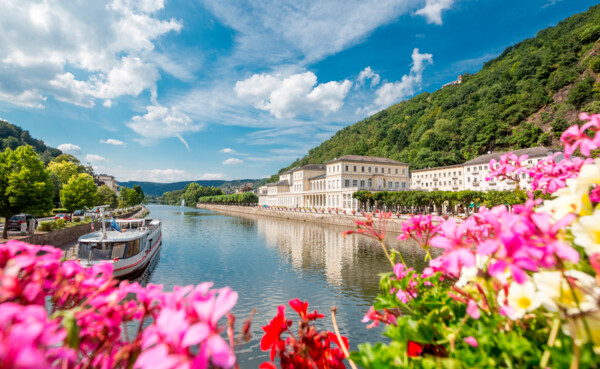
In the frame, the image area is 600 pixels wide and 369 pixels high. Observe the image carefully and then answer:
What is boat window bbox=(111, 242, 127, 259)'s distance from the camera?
1703 centimetres

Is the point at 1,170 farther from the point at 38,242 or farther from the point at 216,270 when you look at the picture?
the point at 216,270

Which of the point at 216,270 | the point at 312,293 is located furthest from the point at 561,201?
the point at 216,270

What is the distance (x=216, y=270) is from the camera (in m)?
20.1

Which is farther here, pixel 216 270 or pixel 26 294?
pixel 216 270

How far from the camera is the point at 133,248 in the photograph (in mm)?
17719

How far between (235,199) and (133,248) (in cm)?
11782

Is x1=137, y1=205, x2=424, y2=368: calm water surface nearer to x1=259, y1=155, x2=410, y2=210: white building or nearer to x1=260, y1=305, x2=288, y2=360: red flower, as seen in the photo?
x1=260, y1=305, x2=288, y2=360: red flower

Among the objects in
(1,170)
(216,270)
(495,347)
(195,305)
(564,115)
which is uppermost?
(564,115)

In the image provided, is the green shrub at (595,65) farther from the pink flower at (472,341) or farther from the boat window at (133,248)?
the pink flower at (472,341)

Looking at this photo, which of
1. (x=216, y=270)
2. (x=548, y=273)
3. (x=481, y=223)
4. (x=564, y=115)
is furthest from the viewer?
(x=564, y=115)

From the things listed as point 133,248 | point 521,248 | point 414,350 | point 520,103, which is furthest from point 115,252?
point 520,103

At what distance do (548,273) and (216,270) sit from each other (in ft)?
69.2

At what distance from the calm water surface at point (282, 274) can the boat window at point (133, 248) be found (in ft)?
5.87

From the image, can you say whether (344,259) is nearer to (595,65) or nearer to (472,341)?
(472,341)
